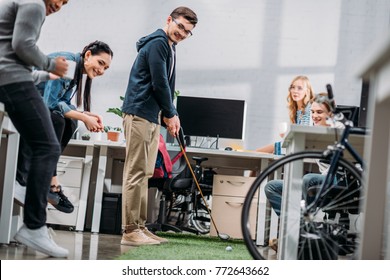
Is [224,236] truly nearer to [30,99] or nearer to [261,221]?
[261,221]

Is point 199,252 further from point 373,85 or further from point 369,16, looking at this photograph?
point 369,16

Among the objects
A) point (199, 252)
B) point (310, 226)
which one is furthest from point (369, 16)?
point (310, 226)

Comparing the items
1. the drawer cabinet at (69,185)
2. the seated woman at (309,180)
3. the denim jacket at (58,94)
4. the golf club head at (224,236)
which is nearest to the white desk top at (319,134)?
the seated woman at (309,180)

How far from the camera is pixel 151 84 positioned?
364 cm

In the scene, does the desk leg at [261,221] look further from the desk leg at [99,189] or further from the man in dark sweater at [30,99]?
the man in dark sweater at [30,99]

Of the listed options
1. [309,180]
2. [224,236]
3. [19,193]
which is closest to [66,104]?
[19,193]

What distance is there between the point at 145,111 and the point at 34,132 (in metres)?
1.17

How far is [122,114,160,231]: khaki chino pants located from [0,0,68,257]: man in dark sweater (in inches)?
41.5

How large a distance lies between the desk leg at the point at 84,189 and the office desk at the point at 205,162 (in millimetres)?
74

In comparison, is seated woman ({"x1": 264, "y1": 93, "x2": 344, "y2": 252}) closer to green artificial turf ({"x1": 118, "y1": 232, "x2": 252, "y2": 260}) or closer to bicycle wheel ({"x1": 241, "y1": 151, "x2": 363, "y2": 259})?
green artificial turf ({"x1": 118, "y1": 232, "x2": 252, "y2": 260})

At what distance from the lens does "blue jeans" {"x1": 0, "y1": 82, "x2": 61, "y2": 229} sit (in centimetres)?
248
